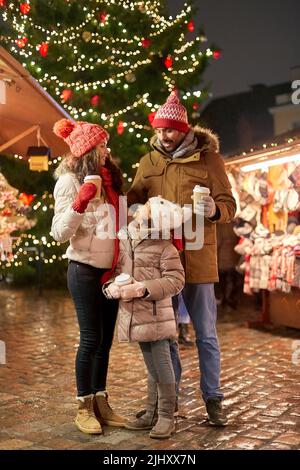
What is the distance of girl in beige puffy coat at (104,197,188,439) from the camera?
13.0 ft

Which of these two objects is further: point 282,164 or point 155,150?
point 282,164

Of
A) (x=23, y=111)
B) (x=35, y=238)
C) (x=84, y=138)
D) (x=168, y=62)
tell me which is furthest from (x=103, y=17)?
(x=84, y=138)

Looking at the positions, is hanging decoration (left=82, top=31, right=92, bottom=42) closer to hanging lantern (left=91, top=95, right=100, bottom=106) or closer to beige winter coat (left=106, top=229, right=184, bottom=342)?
hanging lantern (left=91, top=95, right=100, bottom=106)

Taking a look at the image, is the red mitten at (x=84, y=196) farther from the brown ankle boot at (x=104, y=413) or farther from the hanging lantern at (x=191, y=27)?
the hanging lantern at (x=191, y=27)

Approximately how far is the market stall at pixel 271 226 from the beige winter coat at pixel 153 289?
409cm

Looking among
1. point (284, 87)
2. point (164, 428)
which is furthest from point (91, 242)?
point (284, 87)

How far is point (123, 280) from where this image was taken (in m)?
3.93

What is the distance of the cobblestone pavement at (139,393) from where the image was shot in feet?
13.1

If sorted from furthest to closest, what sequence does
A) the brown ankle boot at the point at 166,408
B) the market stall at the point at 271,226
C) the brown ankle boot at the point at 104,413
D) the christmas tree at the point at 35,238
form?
the christmas tree at the point at 35,238, the market stall at the point at 271,226, the brown ankle boot at the point at 104,413, the brown ankle boot at the point at 166,408

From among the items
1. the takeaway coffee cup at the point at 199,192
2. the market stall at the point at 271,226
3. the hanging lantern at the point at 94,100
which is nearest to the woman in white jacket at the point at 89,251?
the takeaway coffee cup at the point at 199,192

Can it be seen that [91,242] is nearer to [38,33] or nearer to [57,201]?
[57,201]
